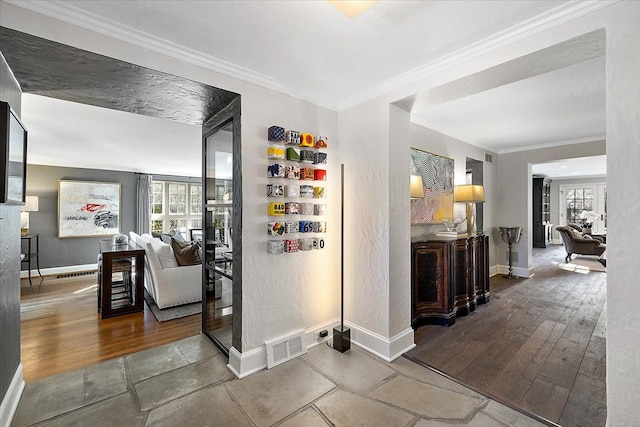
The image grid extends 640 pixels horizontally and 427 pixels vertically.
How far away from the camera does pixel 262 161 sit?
7.65 feet

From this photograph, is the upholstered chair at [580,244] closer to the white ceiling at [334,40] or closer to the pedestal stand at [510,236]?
the pedestal stand at [510,236]

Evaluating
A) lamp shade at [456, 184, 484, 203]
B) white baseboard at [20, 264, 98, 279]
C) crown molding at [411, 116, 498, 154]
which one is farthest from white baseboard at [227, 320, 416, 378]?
white baseboard at [20, 264, 98, 279]

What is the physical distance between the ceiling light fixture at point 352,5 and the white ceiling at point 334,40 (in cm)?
20

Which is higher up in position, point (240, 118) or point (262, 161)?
point (240, 118)

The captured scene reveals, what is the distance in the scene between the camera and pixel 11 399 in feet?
5.82

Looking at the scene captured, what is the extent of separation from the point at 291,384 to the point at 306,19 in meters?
2.42

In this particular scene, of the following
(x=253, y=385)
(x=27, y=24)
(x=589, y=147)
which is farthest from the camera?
(x=589, y=147)

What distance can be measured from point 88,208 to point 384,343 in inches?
275

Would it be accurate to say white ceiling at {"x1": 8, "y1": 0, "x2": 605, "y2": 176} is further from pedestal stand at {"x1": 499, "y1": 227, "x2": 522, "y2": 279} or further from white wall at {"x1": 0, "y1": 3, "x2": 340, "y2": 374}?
pedestal stand at {"x1": 499, "y1": 227, "x2": 522, "y2": 279}

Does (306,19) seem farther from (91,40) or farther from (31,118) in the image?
(31,118)

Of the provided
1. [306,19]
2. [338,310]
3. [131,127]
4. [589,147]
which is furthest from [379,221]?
[589,147]

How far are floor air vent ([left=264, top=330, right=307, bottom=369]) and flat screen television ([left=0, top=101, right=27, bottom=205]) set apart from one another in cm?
187

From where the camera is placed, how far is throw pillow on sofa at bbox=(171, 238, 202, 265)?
3818mm

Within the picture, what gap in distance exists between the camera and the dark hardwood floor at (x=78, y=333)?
245 centimetres
